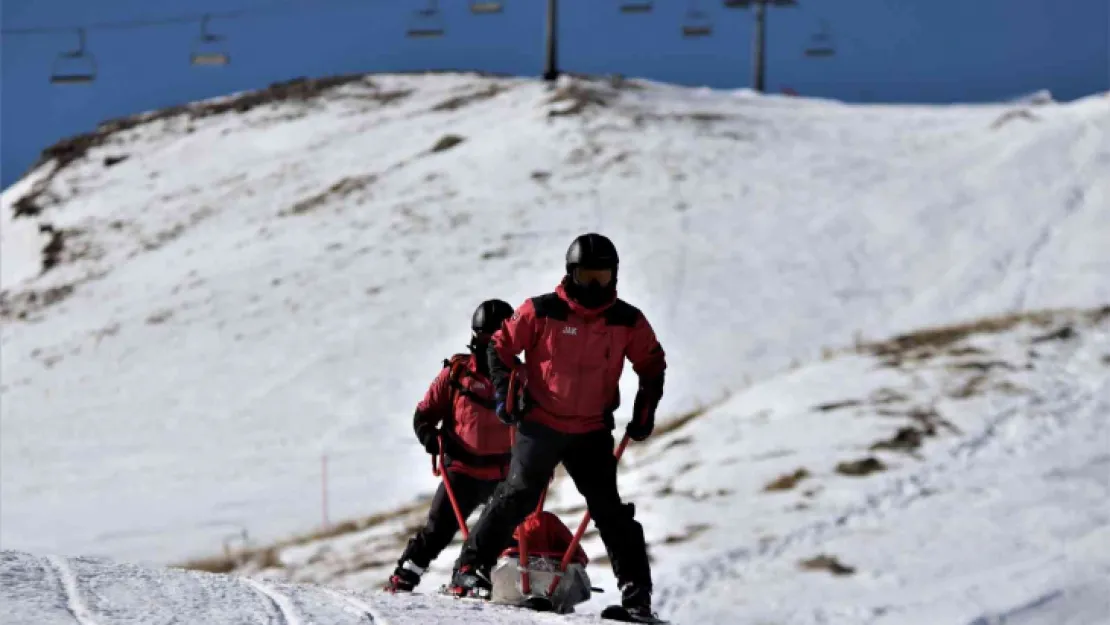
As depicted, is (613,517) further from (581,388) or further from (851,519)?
(851,519)

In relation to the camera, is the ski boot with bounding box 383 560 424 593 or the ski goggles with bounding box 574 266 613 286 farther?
the ski boot with bounding box 383 560 424 593

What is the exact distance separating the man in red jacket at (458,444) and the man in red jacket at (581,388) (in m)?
1.10

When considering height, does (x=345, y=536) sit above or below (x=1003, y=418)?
below

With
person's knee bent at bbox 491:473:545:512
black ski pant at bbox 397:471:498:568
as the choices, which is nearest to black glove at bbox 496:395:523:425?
person's knee bent at bbox 491:473:545:512

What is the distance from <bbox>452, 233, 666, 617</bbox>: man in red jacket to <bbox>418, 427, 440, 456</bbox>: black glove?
1097 mm

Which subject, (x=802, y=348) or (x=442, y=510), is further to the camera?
(x=802, y=348)

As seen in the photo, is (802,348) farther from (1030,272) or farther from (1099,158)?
(1099,158)

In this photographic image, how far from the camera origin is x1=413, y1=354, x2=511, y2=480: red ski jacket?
28.9 ft

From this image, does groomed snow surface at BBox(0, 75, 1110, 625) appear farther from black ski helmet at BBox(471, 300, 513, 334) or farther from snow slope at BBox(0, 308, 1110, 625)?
black ski helmet at BBox(471, 300, 513, 334)

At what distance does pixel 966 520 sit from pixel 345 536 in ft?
22.1

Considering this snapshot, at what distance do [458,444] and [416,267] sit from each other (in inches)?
885

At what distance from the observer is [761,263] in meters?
28.6

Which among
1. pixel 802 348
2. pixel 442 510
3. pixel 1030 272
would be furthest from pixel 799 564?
pixel 1030 272

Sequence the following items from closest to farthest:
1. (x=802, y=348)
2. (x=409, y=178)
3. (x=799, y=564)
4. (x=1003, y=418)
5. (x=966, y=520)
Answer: (x=799, y=564) < (x=966, y=520) < (x=1003, y=418) < (x=802, y=348) < (x=409, y=178)
